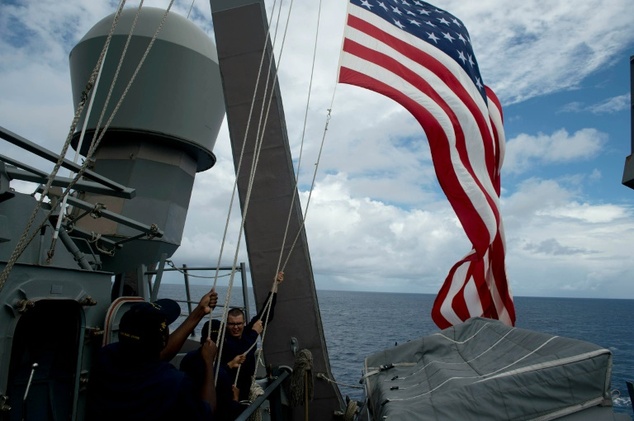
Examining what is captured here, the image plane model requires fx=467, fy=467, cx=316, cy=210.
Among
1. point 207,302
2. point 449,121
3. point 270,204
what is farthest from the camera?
point 449,121

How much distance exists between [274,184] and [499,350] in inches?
119

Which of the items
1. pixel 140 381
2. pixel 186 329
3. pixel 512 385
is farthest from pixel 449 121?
pixel 140 381

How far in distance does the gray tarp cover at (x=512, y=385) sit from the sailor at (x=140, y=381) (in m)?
1.55

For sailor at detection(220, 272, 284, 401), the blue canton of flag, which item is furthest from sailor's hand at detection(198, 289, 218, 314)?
the blue canton of flag

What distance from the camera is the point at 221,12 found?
5.64 metres

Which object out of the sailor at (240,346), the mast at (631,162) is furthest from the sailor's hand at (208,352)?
the mast at (631,162)

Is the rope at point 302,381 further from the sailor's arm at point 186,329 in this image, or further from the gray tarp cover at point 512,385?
the sailor's arm at point 186,329

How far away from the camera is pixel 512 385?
3.08m

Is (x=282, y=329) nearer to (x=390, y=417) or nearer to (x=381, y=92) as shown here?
(x=390, y=417)

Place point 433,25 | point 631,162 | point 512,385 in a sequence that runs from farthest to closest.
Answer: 1. point 433,25
2. point 512,385
3. point 631,162

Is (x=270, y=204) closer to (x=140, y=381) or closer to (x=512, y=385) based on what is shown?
(x=512, y=385)

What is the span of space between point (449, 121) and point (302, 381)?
3.67m

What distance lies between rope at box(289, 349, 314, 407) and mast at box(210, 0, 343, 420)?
0.40 m

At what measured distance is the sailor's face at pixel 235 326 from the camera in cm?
397
